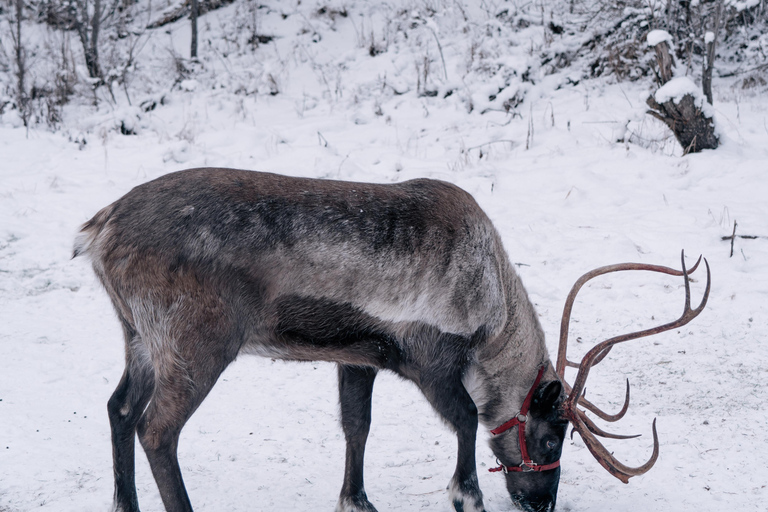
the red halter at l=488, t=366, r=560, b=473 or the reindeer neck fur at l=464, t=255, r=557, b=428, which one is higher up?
the reindeer neck fur at l=464, t=255, r=557, b=428

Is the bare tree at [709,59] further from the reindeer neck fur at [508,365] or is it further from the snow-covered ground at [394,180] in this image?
the reindeer neck fur at [508,365]

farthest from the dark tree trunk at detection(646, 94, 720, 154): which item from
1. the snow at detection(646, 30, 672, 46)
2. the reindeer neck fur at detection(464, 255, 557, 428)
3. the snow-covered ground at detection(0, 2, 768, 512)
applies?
the reindeer neck fur at detection(464, 255, 557, 428)

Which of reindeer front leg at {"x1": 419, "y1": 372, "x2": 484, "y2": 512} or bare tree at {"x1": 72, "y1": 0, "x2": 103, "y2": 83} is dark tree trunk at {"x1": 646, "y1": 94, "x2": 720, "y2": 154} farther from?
bare tree at {"x1": 72, "y1": 0, "x2": 103, "y2": 83}

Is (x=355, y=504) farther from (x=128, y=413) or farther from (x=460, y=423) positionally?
(x=128, y=413)

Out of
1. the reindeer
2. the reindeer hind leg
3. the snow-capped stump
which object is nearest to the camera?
the reindeer

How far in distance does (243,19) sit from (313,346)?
12.1m

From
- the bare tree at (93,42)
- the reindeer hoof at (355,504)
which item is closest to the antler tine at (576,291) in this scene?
the reindeer hoof at (355,504)

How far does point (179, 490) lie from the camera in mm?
3082

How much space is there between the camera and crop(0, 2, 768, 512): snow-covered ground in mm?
3869

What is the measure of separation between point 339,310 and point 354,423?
2.90 ft

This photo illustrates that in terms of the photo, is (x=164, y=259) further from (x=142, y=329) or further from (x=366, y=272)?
(x=366, y=272)

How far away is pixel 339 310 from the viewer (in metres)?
3.18

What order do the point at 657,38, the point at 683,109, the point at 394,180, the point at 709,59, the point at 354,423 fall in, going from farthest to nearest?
the point at 709,59, the point at 394,180, the point at 657,38, the point at 683,109, the point at 354,423

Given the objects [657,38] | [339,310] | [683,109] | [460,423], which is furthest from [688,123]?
[339,310]
